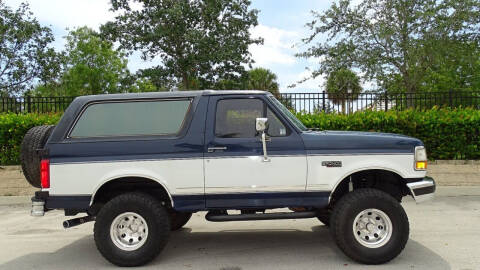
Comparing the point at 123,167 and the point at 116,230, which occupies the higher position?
the point at 123,167

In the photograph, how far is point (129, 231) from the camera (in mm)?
5055

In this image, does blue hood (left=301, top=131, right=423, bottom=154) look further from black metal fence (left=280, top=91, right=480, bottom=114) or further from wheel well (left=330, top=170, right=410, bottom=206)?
black metal fence (left=280, top=91, right=480, bottom=114)

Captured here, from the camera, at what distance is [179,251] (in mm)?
5723

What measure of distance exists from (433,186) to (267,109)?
2.30 meters

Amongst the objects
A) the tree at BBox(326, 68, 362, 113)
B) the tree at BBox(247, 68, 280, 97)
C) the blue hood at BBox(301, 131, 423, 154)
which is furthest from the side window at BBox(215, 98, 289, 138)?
the tree at BBox(247, 68, 280, 97)

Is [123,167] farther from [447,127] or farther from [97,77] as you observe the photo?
[97,77]

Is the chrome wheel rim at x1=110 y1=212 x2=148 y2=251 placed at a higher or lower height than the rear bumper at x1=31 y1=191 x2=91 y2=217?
lower

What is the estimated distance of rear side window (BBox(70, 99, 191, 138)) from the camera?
204 inches

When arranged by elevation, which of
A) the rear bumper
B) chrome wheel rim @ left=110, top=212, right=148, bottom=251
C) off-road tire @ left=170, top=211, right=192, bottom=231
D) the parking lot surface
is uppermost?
the rear bumper

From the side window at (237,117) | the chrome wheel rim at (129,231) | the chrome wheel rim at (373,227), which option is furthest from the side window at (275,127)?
the chrome wheel rim at (129,231)

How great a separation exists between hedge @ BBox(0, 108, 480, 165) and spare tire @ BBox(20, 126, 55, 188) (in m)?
5.44

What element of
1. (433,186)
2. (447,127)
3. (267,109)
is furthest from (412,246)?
(447,127)

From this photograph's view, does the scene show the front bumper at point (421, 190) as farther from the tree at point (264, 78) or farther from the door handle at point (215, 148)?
the tree at point (264, 78)

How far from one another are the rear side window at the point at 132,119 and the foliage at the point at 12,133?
229 inches
